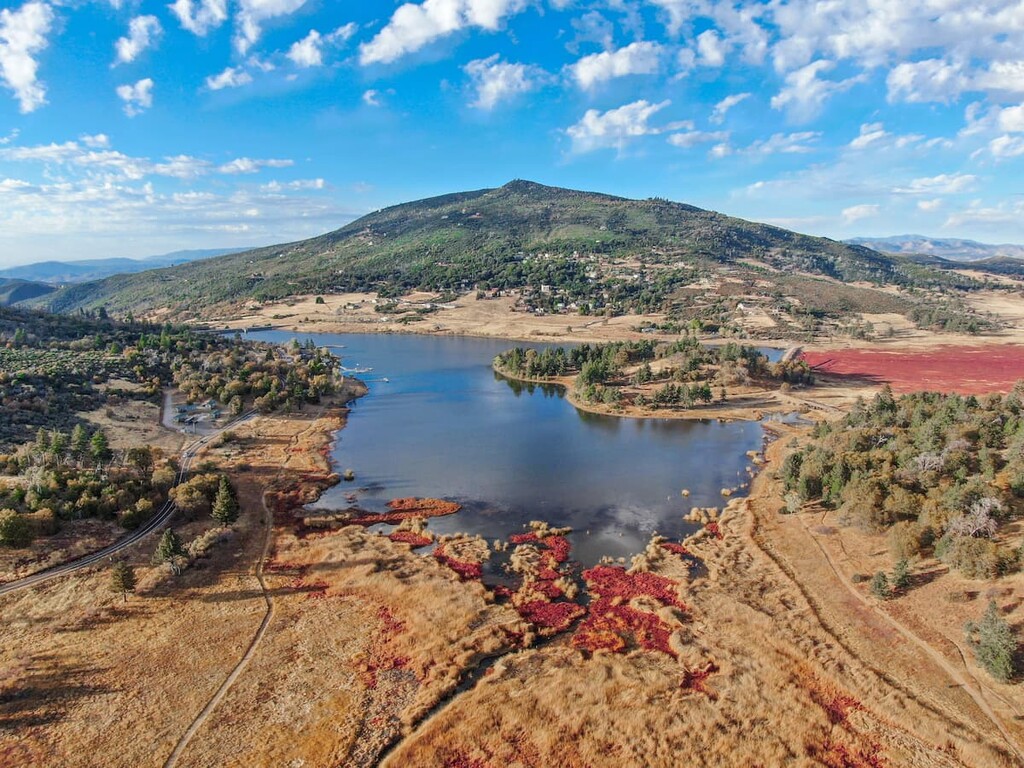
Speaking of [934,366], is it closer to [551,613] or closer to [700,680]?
[700,680]

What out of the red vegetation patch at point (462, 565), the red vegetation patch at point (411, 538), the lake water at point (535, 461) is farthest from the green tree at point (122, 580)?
the red vegetation patch at point (462, 565)

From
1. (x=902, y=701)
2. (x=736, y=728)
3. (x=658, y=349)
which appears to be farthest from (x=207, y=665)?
(x=658, y=349)

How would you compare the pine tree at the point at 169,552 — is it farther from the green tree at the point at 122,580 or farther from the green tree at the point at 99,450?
the green tree at the point at 99,450

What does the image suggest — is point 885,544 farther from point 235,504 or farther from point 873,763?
point 235,504

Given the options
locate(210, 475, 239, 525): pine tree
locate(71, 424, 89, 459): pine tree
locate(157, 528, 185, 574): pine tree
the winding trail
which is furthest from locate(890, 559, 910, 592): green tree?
locate(71, 424, 89, 459): pine tree

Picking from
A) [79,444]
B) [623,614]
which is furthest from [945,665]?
[79,444]
